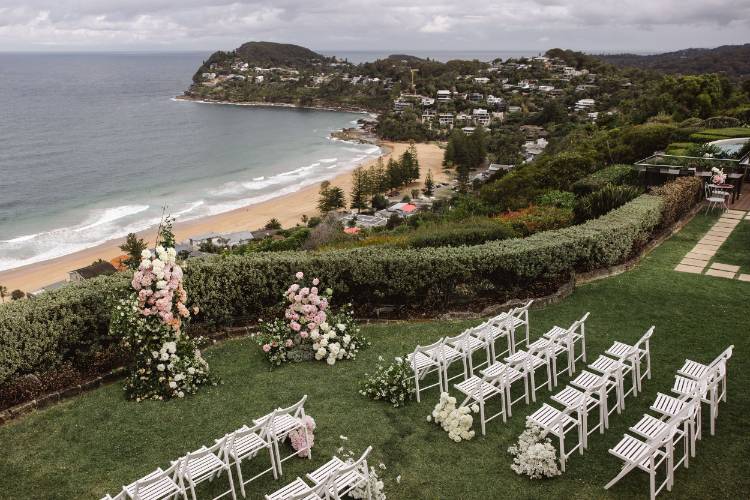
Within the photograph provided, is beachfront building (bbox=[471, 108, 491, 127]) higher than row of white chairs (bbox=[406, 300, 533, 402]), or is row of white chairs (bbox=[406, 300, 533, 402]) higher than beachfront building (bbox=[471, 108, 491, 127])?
beachfront building (bbox=[471, 108, 491, 127])

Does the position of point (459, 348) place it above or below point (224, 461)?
above

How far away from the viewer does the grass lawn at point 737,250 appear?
11.8m

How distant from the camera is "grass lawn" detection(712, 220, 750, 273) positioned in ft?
38.6

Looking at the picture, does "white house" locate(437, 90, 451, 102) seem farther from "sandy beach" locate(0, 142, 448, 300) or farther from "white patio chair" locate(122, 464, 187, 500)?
"white patio chair" locate(122, 464, 187, 500)

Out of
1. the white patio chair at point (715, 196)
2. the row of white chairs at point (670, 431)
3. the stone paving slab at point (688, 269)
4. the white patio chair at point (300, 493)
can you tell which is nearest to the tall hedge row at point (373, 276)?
the stone paving slab at point (688, 269)

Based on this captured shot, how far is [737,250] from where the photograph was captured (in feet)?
41.1

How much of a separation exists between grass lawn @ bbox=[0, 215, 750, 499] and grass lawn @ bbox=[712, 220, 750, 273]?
262 cm

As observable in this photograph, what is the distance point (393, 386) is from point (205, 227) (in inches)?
1348

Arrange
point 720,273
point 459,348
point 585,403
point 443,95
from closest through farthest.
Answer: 1. point 585,403
2. point 459,348
3. point 720,273
4. point 443,95

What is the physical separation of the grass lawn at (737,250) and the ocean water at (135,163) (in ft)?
112

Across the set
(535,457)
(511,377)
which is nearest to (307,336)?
(511,377)

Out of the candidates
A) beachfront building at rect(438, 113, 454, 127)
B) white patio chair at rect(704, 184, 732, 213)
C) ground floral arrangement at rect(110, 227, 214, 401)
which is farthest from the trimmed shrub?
beachfront building at rect(438, 113, 454, 127)

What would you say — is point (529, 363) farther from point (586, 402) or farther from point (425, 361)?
point (425, 361)

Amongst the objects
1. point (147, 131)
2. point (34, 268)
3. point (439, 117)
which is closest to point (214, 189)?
point (34, 268)
